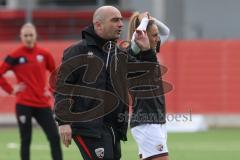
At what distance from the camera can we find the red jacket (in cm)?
1294

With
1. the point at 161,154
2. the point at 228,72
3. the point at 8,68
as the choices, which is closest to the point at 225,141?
the point at 228,72

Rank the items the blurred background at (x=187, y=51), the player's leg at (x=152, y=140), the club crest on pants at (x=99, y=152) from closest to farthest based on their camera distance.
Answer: the club crest on pants at (x=99, y=152) < the player's leg at (x=152, y=140) < the blurred background at (x=187, y=51)

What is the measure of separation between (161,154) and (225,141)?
30.5 feet

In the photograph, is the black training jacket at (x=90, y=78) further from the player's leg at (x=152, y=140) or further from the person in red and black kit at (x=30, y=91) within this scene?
the person in red and black kit at (x=30, y=91)

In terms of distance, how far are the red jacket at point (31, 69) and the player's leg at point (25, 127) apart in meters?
0.13

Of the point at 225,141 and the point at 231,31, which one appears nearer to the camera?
the point at 225,141

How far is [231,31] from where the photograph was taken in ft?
98.9

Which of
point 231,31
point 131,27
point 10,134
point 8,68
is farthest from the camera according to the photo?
point 231,31

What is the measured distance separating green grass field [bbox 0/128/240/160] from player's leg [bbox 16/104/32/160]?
201 centimetres

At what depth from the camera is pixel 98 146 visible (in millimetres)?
8133

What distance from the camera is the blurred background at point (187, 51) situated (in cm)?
2177

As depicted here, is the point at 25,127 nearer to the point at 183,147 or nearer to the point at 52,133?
the point at 52,133

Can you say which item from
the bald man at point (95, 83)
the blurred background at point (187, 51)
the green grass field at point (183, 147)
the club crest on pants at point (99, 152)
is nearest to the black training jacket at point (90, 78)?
the bald man at point (95, 83)

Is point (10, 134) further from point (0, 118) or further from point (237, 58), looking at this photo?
point (237, 58)
